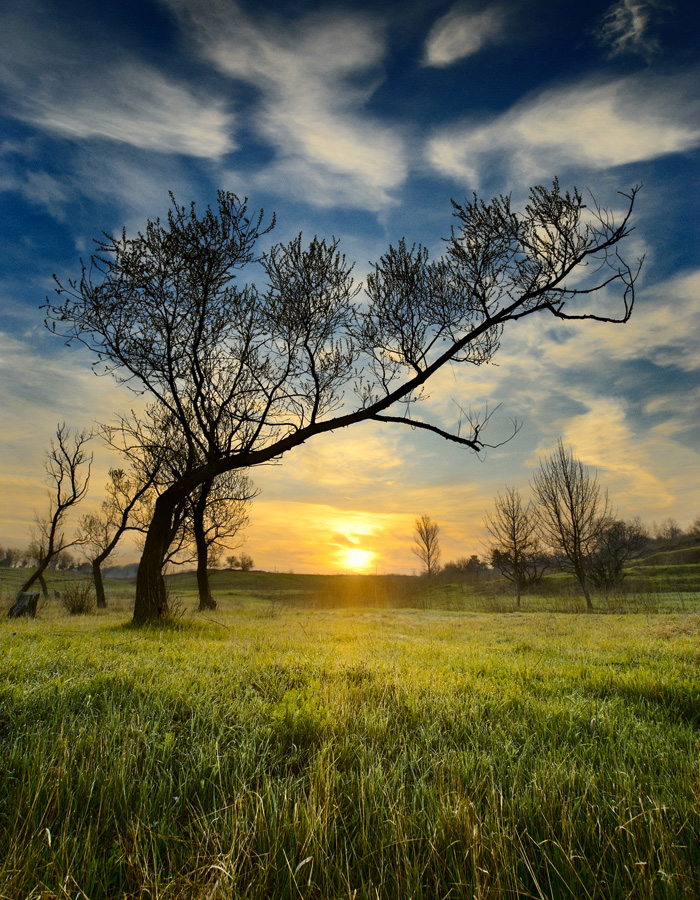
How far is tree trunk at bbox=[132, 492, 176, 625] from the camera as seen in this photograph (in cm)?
959

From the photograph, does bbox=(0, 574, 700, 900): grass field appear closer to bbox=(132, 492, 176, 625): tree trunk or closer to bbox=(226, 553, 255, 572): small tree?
bbox=(132, 492, 176, 625): tree trunk

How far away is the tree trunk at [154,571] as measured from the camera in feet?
31.4

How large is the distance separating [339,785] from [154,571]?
906 cm

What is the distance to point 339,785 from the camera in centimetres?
211

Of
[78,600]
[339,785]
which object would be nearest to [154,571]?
[78,600]

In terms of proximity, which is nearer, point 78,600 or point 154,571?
point 154,571

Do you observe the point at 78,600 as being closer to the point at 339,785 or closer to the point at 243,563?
the point at 339,785

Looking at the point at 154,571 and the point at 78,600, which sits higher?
the point at 154,571

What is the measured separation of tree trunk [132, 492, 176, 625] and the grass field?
18.6 ft

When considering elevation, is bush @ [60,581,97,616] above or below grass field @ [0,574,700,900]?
below

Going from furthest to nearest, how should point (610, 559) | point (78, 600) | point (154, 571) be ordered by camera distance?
point (610, 559), point (78, 600), point (154, 571)

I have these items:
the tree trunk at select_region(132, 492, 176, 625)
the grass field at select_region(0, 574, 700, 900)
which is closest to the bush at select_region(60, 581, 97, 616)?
the tree trunk at select_region(132, 492, 176, 625)

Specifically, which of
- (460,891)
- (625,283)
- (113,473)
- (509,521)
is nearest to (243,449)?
(625,283)

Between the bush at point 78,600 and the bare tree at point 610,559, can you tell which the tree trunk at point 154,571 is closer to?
the bush at point 78,600
